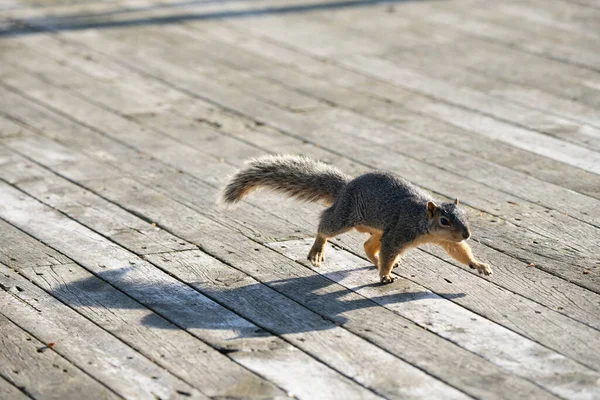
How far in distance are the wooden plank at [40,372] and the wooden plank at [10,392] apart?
16mm

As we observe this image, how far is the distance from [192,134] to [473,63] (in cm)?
239

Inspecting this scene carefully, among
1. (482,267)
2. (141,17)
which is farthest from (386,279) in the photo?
(141,17)

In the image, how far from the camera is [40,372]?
359cm

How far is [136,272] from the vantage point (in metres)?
4.49

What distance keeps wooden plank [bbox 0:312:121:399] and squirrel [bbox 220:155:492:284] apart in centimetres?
128

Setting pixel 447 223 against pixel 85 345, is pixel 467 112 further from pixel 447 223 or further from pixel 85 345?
pixel 85 345

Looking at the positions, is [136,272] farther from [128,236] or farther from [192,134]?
[192,134]

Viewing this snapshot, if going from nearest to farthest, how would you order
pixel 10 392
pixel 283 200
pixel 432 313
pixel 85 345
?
pixel 10 392
pixel 85 345
pixel 432 313
pixel 283 200

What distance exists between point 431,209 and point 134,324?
1212 mm

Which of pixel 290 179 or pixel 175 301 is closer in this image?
pixel 175 301

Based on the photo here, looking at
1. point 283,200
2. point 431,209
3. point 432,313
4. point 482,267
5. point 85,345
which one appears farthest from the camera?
point 283,200

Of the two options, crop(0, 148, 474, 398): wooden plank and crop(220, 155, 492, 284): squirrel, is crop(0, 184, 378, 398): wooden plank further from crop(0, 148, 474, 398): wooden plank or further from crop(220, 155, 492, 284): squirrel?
crop(220, 155, 492, 284): squirrel

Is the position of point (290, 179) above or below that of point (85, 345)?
above

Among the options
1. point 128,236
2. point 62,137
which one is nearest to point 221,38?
point 62,137
